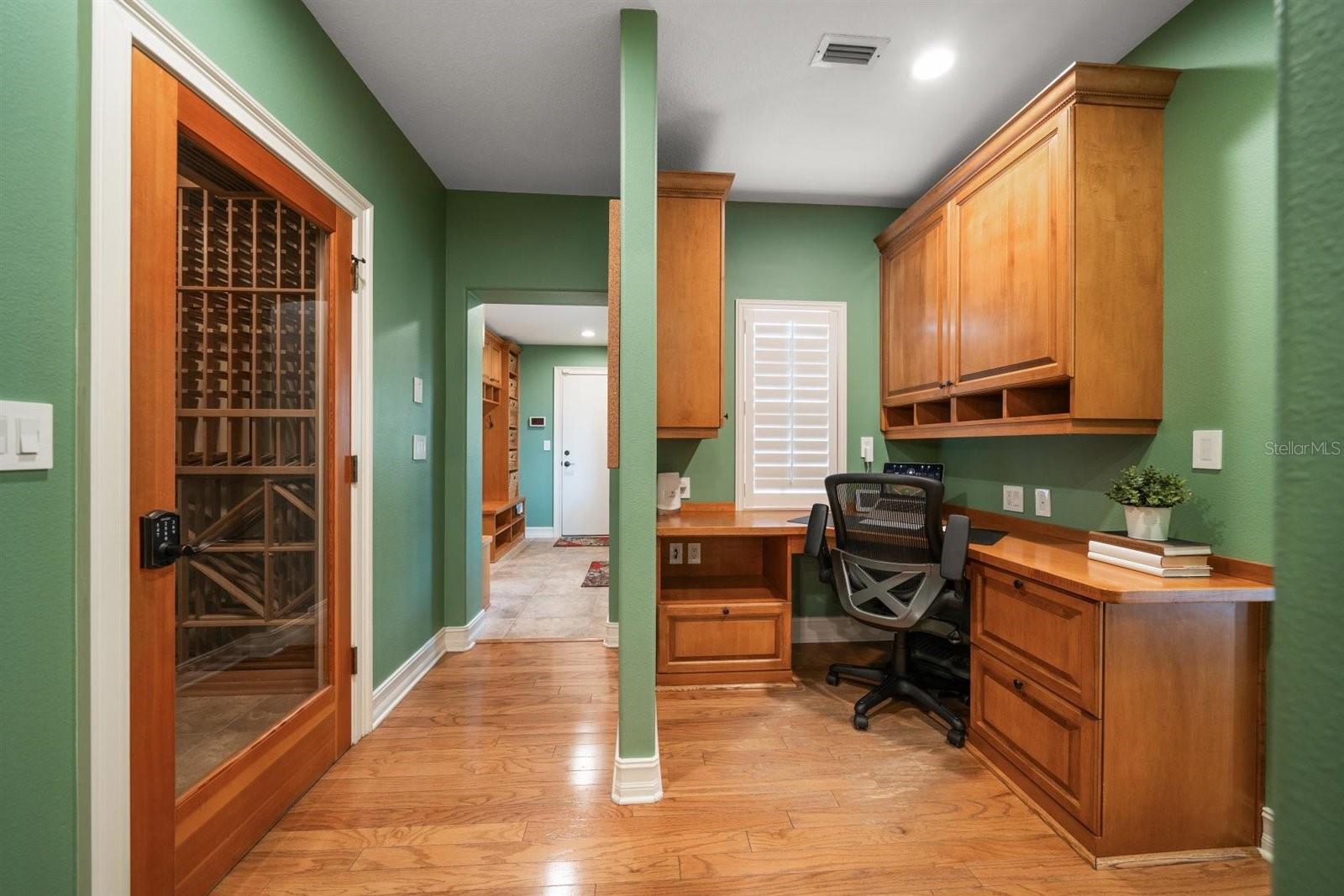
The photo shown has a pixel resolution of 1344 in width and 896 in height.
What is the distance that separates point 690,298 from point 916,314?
1.18 m

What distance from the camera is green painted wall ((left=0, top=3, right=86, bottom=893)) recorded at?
39.1 inches

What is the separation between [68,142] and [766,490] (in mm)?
2852

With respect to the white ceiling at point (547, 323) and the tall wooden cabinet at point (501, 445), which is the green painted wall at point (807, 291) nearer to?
the white ceiling at point (547, 323)

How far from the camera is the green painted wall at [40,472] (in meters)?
0.99

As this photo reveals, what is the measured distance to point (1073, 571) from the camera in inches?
65.8

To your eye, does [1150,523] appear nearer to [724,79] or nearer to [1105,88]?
[1105,88]

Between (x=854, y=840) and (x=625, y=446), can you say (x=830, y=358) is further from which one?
(x=854, y=840)

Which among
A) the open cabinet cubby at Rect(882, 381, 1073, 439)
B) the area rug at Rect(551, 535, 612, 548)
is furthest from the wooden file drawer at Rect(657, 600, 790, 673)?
the area rug at Rect(551, 535, 612, 548)

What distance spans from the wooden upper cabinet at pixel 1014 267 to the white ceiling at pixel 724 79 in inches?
14.1

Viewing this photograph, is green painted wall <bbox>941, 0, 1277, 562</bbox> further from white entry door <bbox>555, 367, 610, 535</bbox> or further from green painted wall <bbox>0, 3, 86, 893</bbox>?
white entry door <bbox>555, 367, 610, 535</bbox>

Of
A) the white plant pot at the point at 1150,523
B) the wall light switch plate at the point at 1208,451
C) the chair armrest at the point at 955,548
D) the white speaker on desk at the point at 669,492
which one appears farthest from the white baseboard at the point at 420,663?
the wall light switch plate at the point at 1208,451

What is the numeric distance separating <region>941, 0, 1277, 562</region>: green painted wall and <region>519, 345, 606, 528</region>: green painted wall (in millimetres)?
5517

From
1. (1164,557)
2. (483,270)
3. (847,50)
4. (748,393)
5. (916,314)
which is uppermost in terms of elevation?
(847,50)

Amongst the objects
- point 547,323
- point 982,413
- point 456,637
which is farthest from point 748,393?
point 547,323
